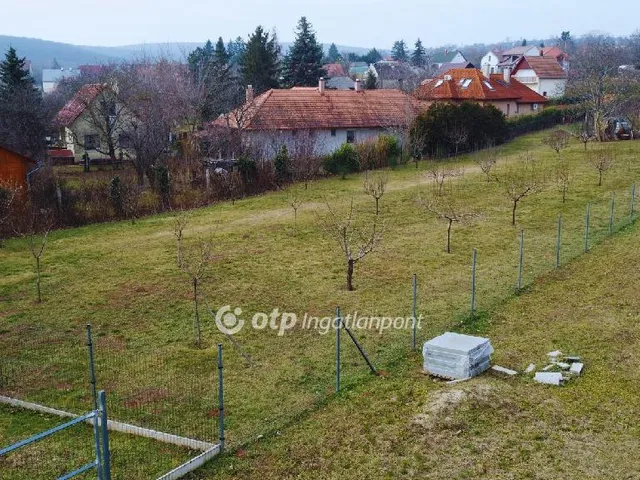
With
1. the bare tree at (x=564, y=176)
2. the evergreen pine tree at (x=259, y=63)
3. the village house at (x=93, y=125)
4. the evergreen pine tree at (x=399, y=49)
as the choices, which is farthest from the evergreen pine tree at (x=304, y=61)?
the evergreen pine tree at (x=399, y=49)

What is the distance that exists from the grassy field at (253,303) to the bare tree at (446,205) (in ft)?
1.25

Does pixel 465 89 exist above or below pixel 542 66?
below

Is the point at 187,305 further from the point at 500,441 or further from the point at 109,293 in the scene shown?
the point at 500,441

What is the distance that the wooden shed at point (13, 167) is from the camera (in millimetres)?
23422

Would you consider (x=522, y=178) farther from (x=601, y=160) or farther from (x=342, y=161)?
(x=342, y=161)

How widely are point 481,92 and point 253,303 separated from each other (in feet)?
109

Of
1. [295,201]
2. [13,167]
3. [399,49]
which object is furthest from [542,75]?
[399,49]

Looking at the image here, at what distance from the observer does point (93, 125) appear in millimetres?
36344

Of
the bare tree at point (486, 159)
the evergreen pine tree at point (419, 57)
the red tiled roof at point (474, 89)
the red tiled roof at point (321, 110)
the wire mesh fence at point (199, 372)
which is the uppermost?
the evergreen pine tree at point (419, 57)

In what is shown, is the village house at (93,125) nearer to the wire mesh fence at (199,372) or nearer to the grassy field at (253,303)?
the grassy field at (253,303)

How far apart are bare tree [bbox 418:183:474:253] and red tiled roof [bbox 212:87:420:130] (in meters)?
10.9

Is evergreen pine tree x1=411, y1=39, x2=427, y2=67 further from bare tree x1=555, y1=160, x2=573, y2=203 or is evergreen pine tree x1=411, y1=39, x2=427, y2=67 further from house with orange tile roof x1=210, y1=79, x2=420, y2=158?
bare tree x1=555, y1=160, x2=573, y2=203

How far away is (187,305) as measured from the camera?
13398 mm

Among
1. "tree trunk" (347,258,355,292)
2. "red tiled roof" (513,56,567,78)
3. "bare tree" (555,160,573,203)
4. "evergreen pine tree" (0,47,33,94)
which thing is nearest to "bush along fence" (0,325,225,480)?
"tree trunk" (347,258,355,292)
